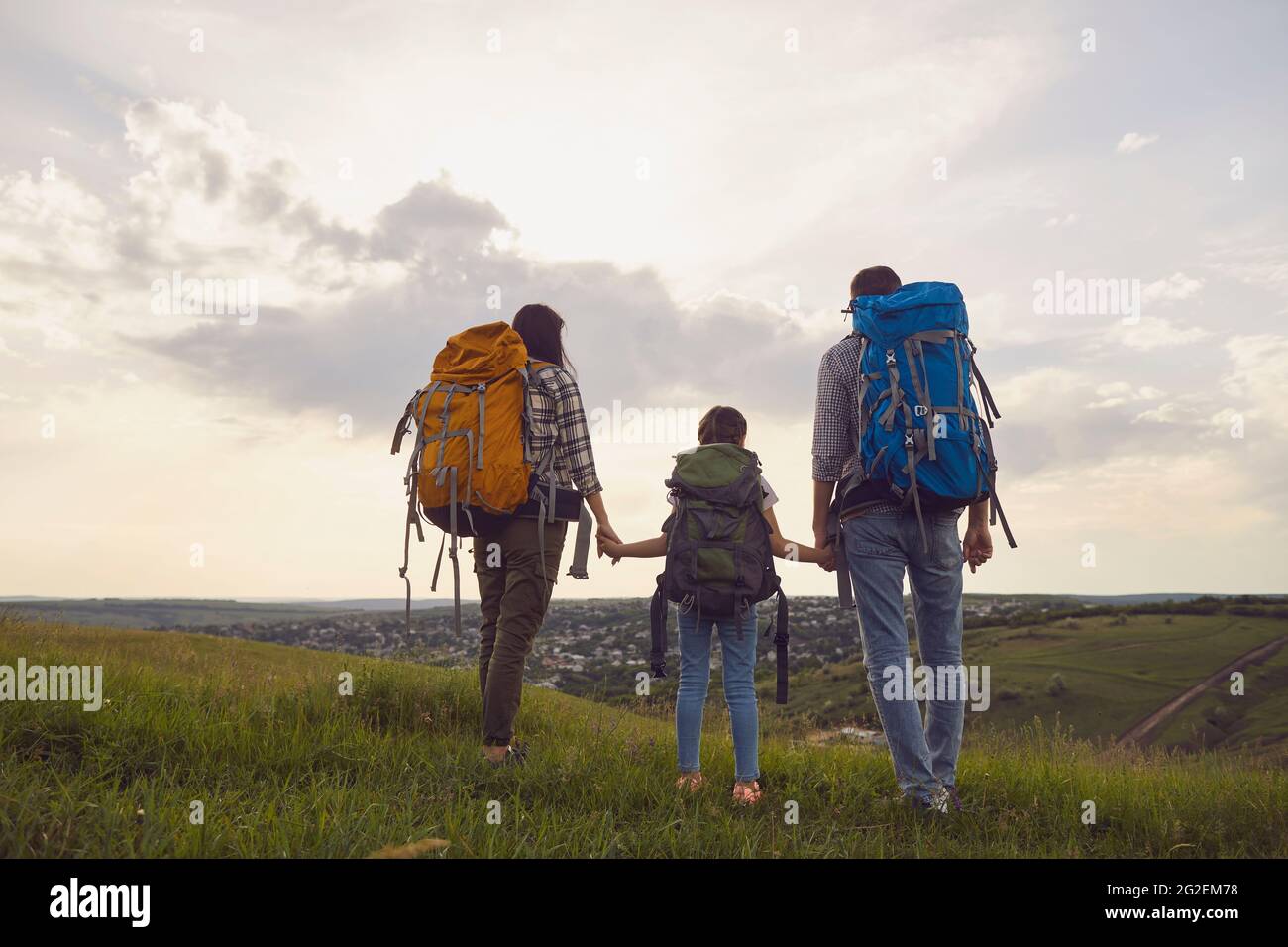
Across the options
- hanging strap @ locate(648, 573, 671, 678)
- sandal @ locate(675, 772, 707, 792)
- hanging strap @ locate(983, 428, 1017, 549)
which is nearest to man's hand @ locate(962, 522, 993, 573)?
hanging strap @ locate(983, 428, 1017, 549)

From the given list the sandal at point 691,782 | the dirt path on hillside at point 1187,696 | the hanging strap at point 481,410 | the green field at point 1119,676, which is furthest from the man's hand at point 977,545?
the dirt path on hillside at point 1187,696

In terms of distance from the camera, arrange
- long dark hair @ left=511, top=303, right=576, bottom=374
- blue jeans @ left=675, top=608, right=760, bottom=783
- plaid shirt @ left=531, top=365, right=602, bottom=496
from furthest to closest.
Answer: long dark hair @ left=511, top=303, right=576, bottom=374, plaid shirt @ left=531, top=365, right=602, bottom=496, blue jeans @ left=675, top=608, right=760, bottom=783

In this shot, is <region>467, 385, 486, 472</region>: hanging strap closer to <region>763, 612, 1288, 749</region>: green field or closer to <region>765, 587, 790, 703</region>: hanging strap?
<region>765, 587, 790, 703</region>: hanging strap

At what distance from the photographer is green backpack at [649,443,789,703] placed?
186 inches

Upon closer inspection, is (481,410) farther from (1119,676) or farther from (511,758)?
(1119,676)

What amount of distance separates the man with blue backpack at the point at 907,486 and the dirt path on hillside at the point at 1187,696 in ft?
109

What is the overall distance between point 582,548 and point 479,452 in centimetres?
91

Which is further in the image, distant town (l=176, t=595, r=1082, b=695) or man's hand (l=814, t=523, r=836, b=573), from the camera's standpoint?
distant town (l=176, t=595, r=1082, b=695)

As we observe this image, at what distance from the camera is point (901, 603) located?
185 inches

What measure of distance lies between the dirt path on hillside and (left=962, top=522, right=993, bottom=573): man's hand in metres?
32.9

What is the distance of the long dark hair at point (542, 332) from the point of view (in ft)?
18.3

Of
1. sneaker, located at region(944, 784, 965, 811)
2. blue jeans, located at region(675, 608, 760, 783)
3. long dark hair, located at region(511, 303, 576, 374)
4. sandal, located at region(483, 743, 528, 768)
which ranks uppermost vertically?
long dark hair, located at region(511, 303, 576, 374)
